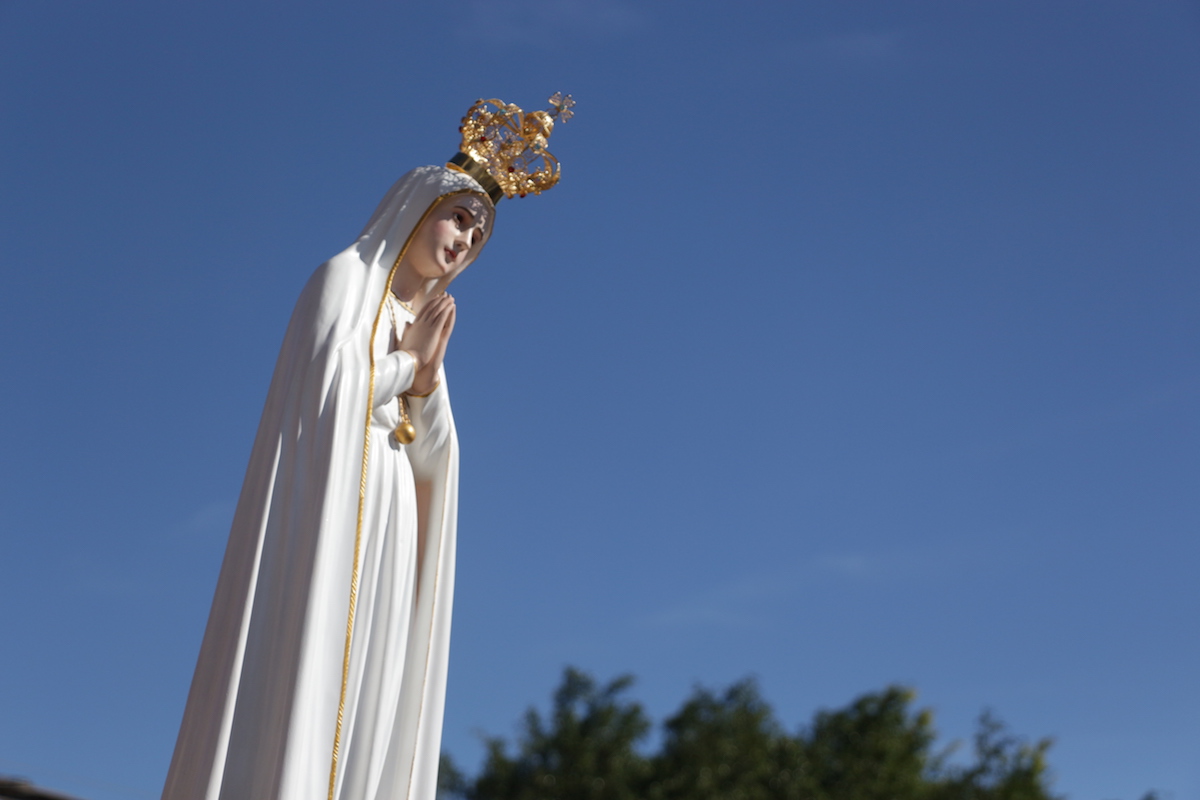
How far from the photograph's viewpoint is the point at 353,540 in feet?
15.4

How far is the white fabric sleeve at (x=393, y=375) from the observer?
5.00 metres

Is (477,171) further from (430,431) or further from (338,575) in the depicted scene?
(338,575)

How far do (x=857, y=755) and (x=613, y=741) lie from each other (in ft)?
17.3

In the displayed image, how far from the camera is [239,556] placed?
15.0 ft

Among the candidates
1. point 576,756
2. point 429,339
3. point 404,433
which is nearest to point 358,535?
point 404,433

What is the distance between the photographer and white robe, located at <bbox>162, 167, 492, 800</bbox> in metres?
4.21

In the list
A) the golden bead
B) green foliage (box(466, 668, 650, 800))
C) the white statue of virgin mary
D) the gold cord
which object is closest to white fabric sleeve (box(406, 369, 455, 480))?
the white statue of virgin mary

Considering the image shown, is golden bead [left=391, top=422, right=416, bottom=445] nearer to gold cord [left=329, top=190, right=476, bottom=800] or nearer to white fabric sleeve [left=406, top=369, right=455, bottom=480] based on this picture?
white fabric sleeve [left=406, top=369, right=455, bottom=480]

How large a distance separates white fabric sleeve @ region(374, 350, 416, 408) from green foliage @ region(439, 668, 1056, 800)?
19.7 meters

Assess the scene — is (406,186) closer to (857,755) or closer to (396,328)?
(396,328)

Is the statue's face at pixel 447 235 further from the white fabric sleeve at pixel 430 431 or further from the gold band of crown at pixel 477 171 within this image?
the white fabric sleeve at pixel 430 431

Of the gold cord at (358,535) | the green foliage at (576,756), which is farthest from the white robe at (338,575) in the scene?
the green foliage at (576,756)

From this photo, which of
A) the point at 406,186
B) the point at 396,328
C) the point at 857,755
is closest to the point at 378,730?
the point at 396,328

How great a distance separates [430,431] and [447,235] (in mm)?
917
